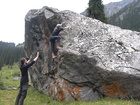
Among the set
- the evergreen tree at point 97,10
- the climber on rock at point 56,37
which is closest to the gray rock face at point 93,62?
the climber on rock at point 56,37

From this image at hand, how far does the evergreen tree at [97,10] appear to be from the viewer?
3388 centimetres

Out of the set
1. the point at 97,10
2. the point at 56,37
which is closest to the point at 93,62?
the point at 56,37

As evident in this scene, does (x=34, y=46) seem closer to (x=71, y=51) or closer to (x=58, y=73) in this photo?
(x=58, y=73)

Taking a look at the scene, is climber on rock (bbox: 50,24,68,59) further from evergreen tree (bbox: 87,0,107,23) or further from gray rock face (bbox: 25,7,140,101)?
evergreen tree (bbox: 87,0,107,23)

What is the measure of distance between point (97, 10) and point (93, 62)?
22345mm

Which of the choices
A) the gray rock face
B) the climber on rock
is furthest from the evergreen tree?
the climber on rock

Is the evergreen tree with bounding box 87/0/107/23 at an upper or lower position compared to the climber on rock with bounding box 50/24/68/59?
upper

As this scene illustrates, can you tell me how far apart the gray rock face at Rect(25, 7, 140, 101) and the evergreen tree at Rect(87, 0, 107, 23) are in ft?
56.7

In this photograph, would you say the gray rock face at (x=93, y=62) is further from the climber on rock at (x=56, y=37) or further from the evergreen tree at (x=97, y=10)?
the evergreen tree at (x=97, y=10)

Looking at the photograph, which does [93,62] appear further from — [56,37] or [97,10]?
[97,10]

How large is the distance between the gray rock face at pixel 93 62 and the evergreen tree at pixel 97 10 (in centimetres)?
1728

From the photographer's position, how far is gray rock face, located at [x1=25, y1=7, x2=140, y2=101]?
13.4 meters

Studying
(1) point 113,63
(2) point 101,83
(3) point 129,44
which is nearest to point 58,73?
(2) point 101,83

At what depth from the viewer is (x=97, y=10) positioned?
1335 inches
